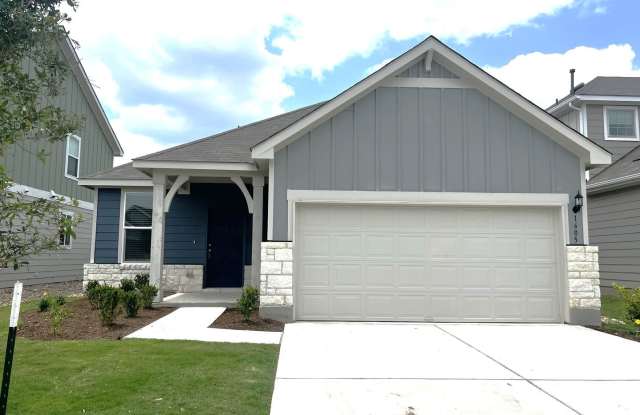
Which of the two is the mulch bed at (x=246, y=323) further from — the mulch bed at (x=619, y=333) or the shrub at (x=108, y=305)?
the mulch bed at (x=619, y=333)

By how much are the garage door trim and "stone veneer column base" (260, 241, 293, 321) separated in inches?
7.7

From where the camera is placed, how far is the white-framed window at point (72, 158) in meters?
15.3

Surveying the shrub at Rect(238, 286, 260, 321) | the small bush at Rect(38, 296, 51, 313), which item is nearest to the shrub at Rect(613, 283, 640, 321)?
the shrub at Rect(238, 286, 260, 321)

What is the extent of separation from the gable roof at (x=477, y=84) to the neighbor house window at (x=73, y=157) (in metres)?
10.8

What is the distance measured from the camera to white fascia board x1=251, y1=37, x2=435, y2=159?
773 centimetres

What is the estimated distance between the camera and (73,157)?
1568 cm

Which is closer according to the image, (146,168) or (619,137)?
(146,168)

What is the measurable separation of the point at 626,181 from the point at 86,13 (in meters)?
12.3

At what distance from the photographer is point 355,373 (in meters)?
4.69

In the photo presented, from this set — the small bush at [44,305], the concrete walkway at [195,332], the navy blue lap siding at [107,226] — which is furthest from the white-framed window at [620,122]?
the small bush at [44,305]

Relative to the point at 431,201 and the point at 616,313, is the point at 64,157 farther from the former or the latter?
the point at 616,313

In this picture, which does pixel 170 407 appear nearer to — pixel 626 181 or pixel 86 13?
pixel 86 13

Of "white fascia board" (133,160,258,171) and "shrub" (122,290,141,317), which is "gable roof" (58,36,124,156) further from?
"shrub" (122,290,141,317)

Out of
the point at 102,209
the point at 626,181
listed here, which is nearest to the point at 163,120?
the point at 102,209
